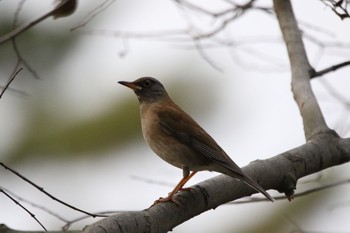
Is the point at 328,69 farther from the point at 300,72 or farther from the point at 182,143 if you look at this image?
the point at 182,143

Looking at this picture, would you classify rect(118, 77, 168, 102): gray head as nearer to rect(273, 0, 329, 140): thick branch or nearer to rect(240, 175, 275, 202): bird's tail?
rect(273, 0, 329, 140): thick branch

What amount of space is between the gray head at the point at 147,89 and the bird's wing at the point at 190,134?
311 millimetres

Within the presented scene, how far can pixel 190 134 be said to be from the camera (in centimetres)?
598

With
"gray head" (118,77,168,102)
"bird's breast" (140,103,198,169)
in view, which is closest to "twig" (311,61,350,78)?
"bird's breast" (140,103,198,169)

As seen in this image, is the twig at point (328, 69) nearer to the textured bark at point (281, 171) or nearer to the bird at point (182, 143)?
the textured bark at point (281, 171)

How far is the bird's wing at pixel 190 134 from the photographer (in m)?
5.77

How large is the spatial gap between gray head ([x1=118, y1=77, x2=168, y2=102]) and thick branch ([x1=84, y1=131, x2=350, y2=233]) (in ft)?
5.36

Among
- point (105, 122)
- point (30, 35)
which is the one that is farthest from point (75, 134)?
point (30, 35)

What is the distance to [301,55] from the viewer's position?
6.01 metres

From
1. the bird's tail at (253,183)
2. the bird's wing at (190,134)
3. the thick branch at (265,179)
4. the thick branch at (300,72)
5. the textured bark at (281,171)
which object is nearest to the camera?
the textured bark at (281,171)

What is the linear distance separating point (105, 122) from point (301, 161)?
563 centimetres

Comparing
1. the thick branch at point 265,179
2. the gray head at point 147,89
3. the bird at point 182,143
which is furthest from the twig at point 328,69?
the gray head at point 147,89

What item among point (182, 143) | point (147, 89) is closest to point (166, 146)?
point (182, 143)

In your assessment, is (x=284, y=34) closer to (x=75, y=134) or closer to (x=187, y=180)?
(x=187, y=180)
